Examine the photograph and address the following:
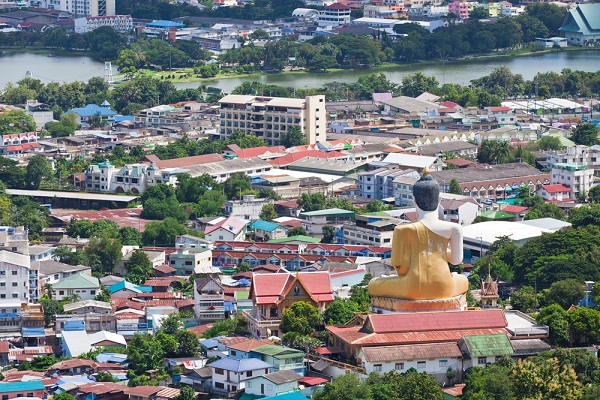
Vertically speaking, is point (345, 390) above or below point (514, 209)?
above

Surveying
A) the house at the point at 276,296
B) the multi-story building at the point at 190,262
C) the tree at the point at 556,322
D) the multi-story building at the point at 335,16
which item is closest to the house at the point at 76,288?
the multi-story building at the point at 190,262

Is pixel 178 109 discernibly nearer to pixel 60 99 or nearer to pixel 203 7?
pixel 60 99

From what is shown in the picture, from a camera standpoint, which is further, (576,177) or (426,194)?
(576,177)

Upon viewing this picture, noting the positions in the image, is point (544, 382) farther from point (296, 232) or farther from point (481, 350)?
point (296, 232)

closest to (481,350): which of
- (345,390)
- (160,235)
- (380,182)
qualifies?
(345,390)

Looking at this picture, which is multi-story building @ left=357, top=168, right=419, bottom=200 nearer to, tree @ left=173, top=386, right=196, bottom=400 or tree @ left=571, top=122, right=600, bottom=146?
tree @ left=571, top=122, right=600, bottom=146

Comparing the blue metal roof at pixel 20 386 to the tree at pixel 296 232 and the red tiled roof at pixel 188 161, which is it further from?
the red tiled roof at pixel 188 161
